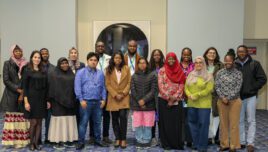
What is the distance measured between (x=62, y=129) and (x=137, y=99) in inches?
53.8

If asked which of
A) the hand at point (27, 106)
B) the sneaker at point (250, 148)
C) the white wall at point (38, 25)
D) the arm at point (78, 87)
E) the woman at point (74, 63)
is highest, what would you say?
the white wall at point (38, 25)

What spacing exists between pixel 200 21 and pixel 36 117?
5.82 metres

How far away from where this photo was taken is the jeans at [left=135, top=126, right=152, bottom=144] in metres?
5.61

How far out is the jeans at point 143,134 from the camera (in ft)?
18.4

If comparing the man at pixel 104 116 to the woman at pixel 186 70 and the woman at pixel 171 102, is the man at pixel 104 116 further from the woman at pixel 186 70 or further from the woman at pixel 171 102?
the woman at pixel 186 70

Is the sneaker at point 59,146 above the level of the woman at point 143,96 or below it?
below

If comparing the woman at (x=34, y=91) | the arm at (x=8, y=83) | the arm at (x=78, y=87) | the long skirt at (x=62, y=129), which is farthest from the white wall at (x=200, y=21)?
the arm at (x=8, y=83)

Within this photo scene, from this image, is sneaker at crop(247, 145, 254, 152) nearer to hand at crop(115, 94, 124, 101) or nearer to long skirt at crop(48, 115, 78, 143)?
hand at crop(115, 94, 124, 101)

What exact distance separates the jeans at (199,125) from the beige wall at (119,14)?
4.56 metres

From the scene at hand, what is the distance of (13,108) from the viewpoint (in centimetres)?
543

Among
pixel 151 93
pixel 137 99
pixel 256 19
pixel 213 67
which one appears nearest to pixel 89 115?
pixel 137 99

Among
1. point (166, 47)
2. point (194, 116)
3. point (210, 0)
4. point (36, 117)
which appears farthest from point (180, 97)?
point (210, 0)

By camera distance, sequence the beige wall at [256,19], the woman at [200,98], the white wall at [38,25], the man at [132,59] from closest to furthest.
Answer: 1. the woman at [200,98]
2. the man at [132,59]
3. the white wall at [38,25]
4. the beige wall at [256,19]

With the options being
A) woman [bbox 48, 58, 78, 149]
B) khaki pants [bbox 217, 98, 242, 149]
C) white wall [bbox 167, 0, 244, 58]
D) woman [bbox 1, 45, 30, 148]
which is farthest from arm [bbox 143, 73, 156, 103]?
white wall [bbox 167, 0, 244, 58]
